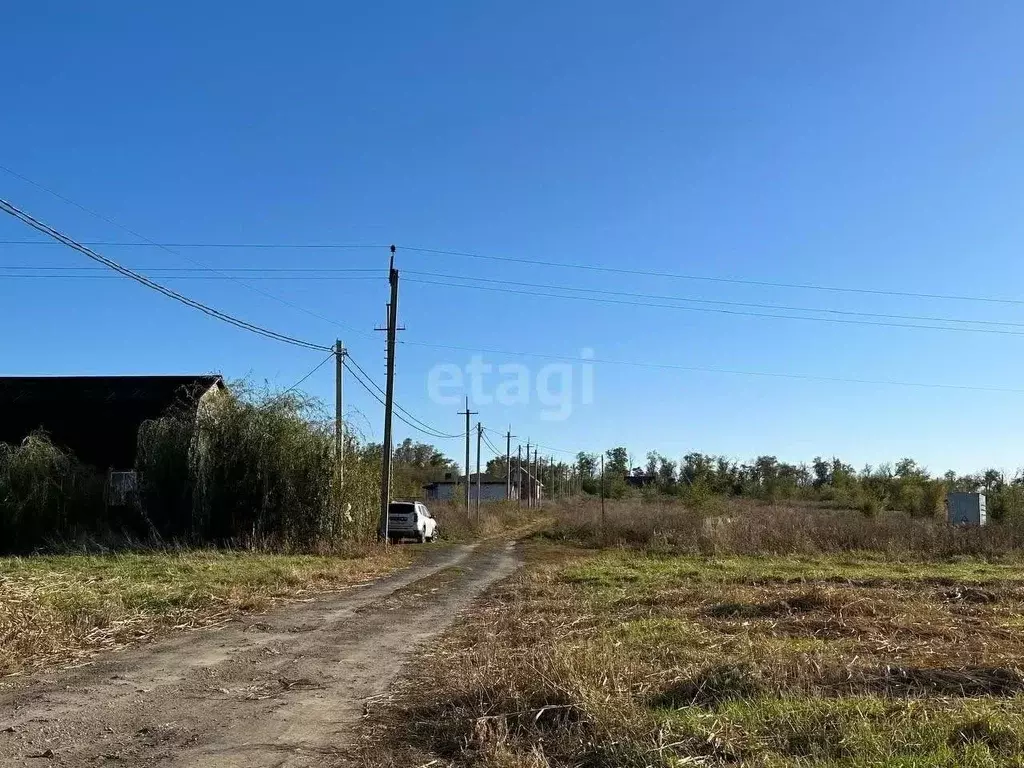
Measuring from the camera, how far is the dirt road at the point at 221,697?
18.6 feet

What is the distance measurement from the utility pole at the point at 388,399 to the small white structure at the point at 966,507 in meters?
23.4

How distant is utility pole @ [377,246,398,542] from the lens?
26312 mm

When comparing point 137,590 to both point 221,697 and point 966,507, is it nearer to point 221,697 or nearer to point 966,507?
point 221,697

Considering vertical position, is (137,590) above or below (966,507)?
below

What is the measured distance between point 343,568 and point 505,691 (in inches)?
514

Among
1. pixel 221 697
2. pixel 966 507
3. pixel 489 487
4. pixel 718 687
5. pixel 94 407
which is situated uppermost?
pixel 94 407

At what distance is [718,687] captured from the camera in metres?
6.48

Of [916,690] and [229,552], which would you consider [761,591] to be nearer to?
[916,690]

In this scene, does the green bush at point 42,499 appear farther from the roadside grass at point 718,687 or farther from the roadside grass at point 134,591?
the roadside grass at point 718,687

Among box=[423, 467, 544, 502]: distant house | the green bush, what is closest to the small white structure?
the green bush

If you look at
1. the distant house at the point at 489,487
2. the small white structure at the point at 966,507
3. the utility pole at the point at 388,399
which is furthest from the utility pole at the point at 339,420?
the distant house at the point at 489,487

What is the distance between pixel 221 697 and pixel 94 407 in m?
24.9

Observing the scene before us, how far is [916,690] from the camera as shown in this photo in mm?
6582

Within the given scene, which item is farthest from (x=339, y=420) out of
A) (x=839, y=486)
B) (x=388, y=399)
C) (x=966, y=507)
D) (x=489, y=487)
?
(x=489, y=487)
